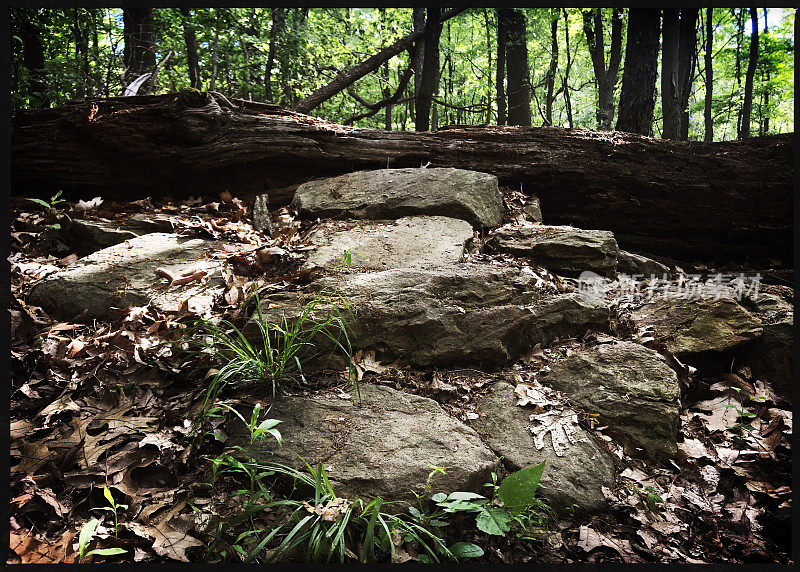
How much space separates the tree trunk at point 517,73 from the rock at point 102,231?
27.2 feet

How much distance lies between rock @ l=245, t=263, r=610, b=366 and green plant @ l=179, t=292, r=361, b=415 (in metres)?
0.08

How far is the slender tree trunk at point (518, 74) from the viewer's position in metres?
9.62

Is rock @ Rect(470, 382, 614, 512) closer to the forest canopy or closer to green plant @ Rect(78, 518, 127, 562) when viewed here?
green plant @ Rect(78, 518, 127, 562)

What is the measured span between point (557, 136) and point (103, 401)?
17.8ft

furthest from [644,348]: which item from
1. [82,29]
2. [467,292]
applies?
[82,29]

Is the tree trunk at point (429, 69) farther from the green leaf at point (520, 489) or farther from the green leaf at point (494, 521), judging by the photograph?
the green leaf at point (494, 521)

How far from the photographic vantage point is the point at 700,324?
3564 mm

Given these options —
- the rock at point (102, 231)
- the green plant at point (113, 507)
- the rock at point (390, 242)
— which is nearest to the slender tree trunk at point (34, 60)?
the rock at point (102, 231)

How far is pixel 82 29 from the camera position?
7094mm

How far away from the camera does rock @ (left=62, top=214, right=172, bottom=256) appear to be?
3938mm

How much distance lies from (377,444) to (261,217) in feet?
10.1

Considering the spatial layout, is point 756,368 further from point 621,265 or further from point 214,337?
point 214,337

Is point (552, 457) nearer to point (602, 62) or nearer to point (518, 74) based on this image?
point (518, 74)

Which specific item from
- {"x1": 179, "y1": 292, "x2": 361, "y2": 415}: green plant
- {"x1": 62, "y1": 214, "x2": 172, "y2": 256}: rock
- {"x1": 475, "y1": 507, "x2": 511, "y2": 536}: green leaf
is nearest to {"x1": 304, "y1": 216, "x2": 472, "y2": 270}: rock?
{"x1": 179, "y1": 292, "x2": 361, "y2": 415}: green plant
